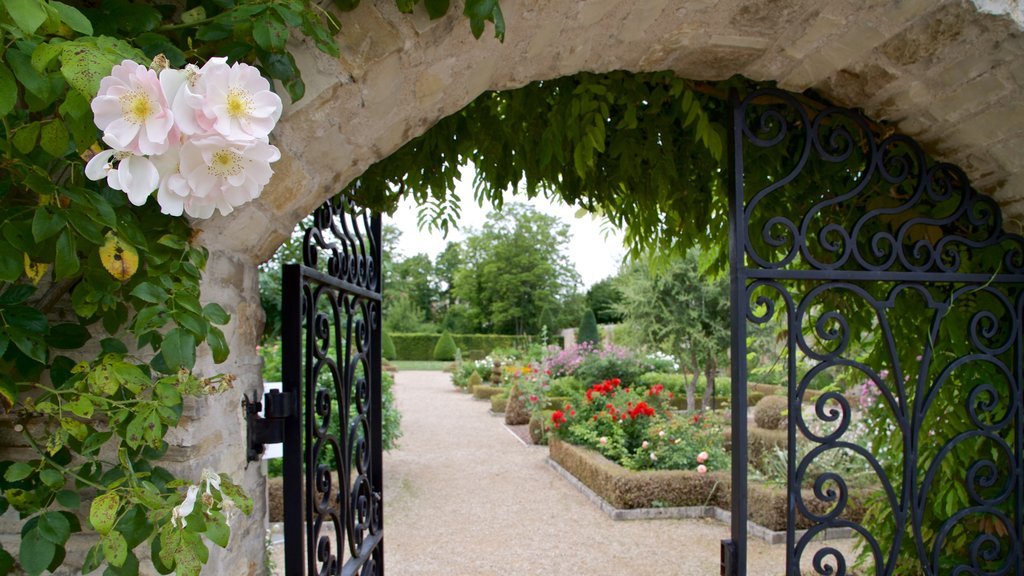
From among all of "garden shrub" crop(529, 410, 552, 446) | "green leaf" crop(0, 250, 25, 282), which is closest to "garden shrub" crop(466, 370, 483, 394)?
"garden shrub" crop(529, 410, 552, 446)

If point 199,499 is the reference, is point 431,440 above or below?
below

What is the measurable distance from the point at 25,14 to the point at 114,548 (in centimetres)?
65

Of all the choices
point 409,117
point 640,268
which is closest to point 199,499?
point 409,117

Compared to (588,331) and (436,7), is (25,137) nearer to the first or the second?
Answer: (436,7)

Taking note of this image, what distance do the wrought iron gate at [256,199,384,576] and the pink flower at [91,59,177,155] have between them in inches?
37.5

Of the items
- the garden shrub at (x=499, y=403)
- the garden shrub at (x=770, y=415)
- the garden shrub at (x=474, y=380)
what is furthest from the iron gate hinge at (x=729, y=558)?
the garden shrub at (x=474, y=380)

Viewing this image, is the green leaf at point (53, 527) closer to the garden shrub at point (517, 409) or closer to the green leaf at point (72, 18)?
the green leaf at point (72, 18)

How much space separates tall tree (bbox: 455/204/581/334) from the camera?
3259 centimetres

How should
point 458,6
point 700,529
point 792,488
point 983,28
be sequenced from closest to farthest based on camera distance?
point 458,6, point 983,28, point 792,488, point 700,529

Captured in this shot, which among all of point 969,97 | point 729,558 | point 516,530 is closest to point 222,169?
point 729,558

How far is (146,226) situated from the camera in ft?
3.71

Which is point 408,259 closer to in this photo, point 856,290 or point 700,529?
point 700,529

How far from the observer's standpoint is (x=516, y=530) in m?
5.80

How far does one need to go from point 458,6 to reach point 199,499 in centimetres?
104
